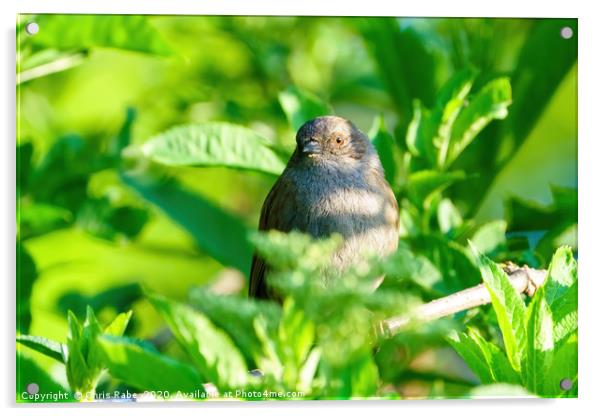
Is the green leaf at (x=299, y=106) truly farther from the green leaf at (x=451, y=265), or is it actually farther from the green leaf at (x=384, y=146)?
the green leaf at (x=451, y=265)

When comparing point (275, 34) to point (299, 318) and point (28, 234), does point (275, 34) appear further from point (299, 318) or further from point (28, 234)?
point (299, 318)

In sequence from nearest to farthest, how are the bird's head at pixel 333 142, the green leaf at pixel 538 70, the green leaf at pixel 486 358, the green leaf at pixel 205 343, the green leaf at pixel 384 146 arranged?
1. the green leaf at pixel 205 343
2. the green leaf at pixel 486 358
3. the green leaf at pixel 384 146
4. the green leaf at pixel 538 70
5. the bird's head at pixel 333 142

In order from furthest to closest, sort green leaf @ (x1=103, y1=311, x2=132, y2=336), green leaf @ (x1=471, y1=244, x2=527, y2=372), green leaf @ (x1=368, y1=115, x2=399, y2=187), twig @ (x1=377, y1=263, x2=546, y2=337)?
green leaf @ (x1=368, y1=115, x2=399, y2=187) → twig @ (x1=377, y1=263, x2=546, y2=337) → green leaf @ (x1=103, y1=311, x2=132, y2=336) → green leaf @ (x1=471, y1=244, x2=527, y2=372)

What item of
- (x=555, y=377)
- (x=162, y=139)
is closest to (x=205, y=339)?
(x=555, y=377)

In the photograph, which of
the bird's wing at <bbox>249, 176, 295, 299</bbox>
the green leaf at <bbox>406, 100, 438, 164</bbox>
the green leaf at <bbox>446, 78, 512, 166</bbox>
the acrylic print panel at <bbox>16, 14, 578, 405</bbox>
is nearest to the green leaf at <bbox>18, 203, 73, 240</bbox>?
the acrylic print panel at <bbox>16, 14, 578, 405</bbox>

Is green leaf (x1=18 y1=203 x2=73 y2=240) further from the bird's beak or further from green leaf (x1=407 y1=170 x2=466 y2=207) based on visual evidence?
green leaf (x1=407 y1=170 x2=466 y2=207)

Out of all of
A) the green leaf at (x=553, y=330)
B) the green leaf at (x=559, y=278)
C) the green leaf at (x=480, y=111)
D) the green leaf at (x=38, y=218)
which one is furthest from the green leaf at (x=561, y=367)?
the green leaf at (x=38, y=218)
